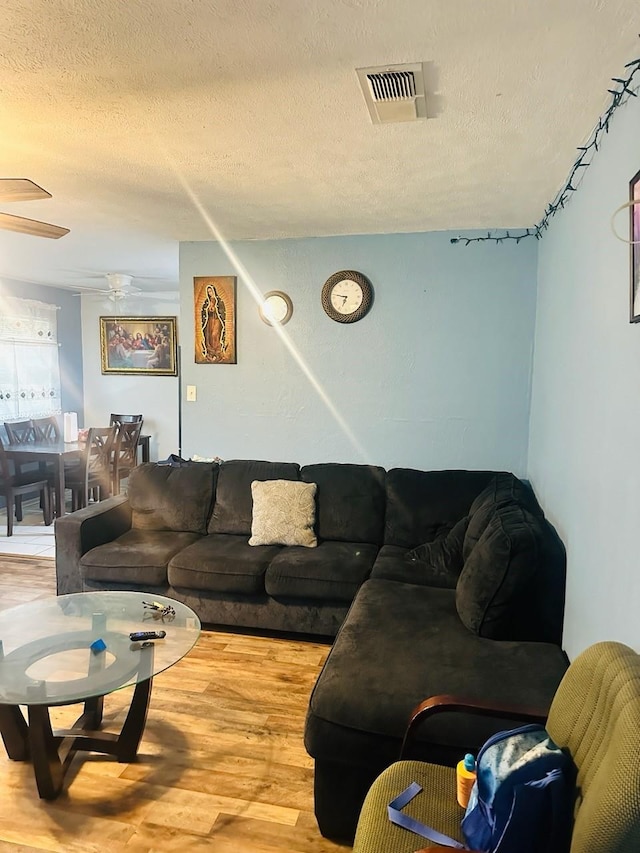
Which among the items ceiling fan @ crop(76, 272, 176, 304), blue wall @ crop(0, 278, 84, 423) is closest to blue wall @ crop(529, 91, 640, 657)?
ceiling fan @ crop(76, 272, 176, 304)

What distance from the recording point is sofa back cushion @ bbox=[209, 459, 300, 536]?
140 inches

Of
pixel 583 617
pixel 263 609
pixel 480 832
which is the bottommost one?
pixel 263 609

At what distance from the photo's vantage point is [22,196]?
2.33 metres

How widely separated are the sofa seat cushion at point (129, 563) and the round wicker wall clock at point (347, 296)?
5.90ft

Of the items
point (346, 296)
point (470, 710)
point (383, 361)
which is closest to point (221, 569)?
point (383, 361)

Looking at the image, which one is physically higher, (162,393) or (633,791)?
(162,393)

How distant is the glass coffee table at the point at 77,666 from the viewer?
190 centimetres

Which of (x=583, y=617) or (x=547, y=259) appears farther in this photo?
(x=547, y=259)

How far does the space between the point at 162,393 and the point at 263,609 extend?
14.8 feet

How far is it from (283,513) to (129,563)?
91cm

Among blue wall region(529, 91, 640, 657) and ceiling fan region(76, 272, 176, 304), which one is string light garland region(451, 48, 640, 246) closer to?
blue wall region(529, 91, 640, 657)

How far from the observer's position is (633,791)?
1019 millimetres

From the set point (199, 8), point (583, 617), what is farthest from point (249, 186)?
point (583, 617)

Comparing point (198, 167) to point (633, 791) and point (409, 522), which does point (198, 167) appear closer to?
point (409, 522)
